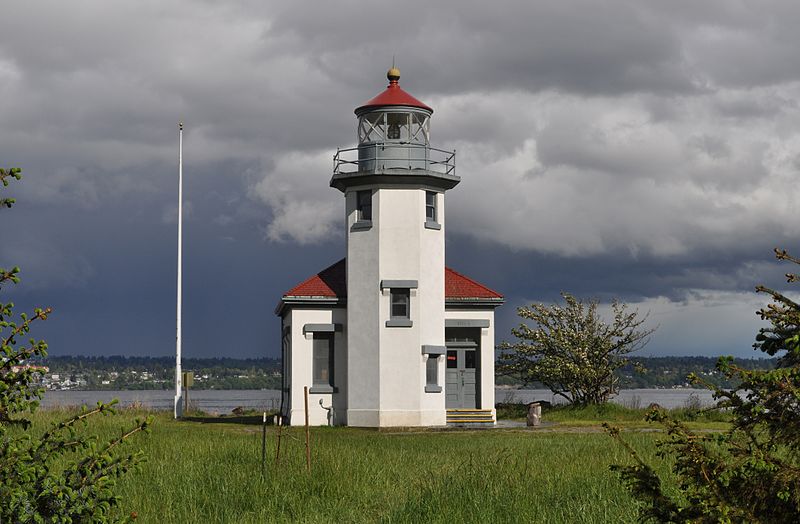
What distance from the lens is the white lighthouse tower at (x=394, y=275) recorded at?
115 ft

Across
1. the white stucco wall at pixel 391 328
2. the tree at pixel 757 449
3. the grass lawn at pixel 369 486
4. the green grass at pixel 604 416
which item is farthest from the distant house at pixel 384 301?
the tree at pixel 757 449

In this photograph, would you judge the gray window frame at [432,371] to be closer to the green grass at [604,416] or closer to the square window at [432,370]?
the square window at [432,370]

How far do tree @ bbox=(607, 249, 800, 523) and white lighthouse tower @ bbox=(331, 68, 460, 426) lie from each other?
92.2ft

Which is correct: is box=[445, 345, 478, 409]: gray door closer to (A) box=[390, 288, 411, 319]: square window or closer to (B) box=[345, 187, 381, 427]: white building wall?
(A) box=[390, 288, 411, 319]: square window

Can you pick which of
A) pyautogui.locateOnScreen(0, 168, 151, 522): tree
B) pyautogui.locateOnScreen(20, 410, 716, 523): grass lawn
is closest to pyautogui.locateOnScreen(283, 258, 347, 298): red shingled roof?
pyautogui.locateOnScreen(20, 410, 716, 523): grass lawn

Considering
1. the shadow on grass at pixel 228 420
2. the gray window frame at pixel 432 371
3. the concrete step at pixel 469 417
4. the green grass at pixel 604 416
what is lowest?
the shadow on grass at pixel 228 420

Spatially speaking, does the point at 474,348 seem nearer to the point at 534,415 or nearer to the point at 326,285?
the point at 534,415

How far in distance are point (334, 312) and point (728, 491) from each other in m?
30.0

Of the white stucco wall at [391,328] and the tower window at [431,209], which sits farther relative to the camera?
the tower window at [431,209]

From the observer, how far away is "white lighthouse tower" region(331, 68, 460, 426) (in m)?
35.0

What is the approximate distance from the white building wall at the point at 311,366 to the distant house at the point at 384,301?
4 centimetres

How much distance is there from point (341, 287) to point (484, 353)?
608 cm

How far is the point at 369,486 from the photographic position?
50.6 feet

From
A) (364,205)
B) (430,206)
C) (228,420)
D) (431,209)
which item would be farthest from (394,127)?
(228,420)
